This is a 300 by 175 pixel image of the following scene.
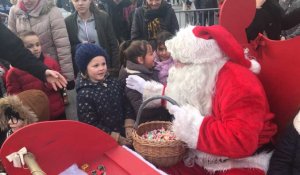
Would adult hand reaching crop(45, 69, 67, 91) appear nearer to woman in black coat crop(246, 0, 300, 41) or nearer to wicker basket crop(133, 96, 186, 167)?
wicker basket crop(133, 96, 186, 167)

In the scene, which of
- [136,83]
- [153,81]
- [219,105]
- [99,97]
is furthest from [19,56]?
[219,105]

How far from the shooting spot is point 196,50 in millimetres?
1637

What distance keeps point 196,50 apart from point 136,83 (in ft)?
2.66

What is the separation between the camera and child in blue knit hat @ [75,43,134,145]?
2.28 m

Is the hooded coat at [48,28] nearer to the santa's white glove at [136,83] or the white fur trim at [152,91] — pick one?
the santa's white glove at [136,83]

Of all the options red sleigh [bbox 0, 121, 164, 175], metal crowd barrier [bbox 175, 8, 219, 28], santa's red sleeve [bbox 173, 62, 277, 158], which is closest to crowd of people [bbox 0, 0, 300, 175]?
santa's red sleeve [bbox 173, 62, 277, 158]

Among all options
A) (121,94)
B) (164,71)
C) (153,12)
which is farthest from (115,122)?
(153,12)

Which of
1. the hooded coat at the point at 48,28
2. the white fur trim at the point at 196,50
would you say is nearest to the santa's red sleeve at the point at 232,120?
the white fur trim at the point at 196,50

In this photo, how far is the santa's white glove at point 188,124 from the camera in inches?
61.0

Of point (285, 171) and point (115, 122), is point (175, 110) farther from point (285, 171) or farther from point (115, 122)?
point (115, 122)

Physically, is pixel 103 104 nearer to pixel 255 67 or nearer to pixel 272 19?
pixel 255 67

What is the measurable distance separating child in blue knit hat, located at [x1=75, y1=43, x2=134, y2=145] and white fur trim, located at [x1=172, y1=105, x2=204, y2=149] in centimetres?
70

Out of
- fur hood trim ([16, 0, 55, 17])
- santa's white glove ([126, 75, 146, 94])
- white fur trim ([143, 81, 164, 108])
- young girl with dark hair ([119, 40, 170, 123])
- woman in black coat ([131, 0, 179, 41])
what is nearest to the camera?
white fur trim ([143, 81, 164, 108])

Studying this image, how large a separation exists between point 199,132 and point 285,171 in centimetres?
46
